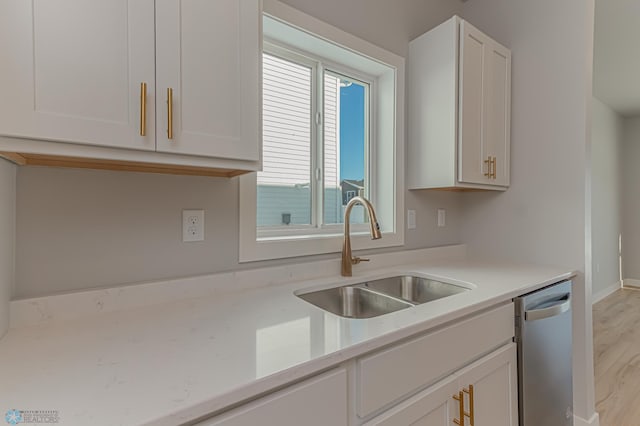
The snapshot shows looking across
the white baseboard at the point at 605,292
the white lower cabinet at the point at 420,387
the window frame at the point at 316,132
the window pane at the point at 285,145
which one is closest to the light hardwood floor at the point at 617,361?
the white baseboard at the point at 605,292

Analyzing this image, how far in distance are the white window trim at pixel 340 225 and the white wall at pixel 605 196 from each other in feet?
11.7

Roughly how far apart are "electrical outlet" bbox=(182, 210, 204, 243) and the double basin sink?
464 millimetres

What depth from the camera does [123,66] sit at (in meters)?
0.82

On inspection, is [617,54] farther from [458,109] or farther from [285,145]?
[285,145]

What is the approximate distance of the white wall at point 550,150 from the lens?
177 cm

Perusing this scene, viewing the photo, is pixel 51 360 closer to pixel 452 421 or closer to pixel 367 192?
pixel 452 421

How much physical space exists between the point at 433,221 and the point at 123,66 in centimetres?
185

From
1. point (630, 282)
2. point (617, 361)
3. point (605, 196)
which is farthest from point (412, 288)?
point (630, 282)

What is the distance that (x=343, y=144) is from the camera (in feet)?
6.30

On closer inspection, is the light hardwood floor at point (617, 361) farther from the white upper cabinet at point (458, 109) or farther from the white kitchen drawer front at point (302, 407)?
the white kitchen drawer front at point (302, 407)

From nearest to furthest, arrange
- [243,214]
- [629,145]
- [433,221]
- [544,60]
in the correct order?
1. [243,214]
2. [544,60]
3. [433,221]
4. [629,145]

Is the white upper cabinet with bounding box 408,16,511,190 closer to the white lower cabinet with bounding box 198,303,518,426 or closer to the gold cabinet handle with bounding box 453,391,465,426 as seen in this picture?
the white lower cabinet with bounding box 198,303,518,426

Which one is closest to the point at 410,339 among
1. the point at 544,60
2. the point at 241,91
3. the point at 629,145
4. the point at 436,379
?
the point at 436,379

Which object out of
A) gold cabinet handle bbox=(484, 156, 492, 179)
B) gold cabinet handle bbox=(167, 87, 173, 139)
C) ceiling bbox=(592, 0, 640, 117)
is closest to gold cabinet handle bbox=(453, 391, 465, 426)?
gold cabinet handle bbox=(167, 87, 173, 139)
